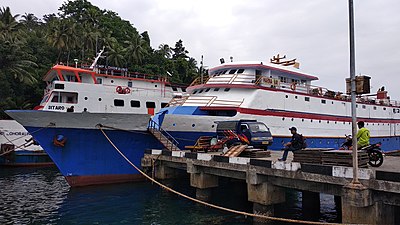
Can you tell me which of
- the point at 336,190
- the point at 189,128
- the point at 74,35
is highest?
the point at 74,35

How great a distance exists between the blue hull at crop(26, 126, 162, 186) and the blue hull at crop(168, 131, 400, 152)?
1847 millimetres

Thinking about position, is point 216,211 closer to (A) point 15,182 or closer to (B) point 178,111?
(B) point 178,111

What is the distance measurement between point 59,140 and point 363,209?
14524 mm

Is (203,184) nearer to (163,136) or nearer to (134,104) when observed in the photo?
(163,136)

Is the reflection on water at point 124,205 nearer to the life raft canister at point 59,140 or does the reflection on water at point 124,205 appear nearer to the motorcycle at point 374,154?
the life raft canister at point 59,140

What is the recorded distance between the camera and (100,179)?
17.8 m

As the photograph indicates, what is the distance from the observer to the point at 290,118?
23.0 m

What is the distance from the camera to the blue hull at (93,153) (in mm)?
16938

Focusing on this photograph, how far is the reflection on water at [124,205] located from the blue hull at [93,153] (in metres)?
0.68

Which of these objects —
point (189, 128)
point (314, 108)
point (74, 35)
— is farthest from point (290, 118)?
point (74, 35)

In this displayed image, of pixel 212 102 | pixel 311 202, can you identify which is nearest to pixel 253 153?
pixel 311 202

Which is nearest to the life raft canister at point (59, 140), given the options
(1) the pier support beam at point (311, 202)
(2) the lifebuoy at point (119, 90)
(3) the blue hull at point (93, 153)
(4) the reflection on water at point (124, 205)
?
(3) the blue hull at point (93, 153)

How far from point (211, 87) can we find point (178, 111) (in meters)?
3.96

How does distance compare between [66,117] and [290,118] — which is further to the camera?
[290,118]
